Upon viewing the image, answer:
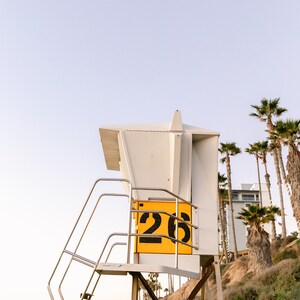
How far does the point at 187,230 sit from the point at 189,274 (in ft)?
2.56

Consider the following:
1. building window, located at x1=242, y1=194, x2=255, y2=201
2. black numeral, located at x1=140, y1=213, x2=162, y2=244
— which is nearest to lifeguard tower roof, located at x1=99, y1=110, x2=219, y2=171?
black numeral, located at x1=140, y1=213, x2=162, y2=244

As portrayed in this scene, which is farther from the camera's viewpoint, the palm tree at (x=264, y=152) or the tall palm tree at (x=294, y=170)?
the palm tree at (x=264, y=152)

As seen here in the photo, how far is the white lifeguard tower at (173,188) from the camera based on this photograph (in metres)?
7.27

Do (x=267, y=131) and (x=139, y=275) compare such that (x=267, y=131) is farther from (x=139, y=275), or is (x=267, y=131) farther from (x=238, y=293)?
(x=139, y=275)

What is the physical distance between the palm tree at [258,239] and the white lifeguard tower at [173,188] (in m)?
32.4

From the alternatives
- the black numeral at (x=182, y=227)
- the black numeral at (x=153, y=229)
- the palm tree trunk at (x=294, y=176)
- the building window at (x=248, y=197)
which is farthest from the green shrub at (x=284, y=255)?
the building window at (x=248, y=197)

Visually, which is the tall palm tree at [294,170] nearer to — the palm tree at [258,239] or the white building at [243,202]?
the palm tree at [258,239]

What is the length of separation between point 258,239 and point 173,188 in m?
33.8

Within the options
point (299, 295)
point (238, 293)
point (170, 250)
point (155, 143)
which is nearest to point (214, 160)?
point (155, 143)

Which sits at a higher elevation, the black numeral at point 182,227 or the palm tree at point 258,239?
the palm tree at point 258,239

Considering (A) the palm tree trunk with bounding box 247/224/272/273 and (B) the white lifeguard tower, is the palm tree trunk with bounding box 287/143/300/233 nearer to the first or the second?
(A) the palm tree trunk with bounding box 247/224/272/273

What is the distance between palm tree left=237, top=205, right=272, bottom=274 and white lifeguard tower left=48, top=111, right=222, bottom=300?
106 feet

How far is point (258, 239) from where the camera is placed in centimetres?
3919

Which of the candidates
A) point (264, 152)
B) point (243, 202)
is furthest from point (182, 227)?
point (243, 202)
